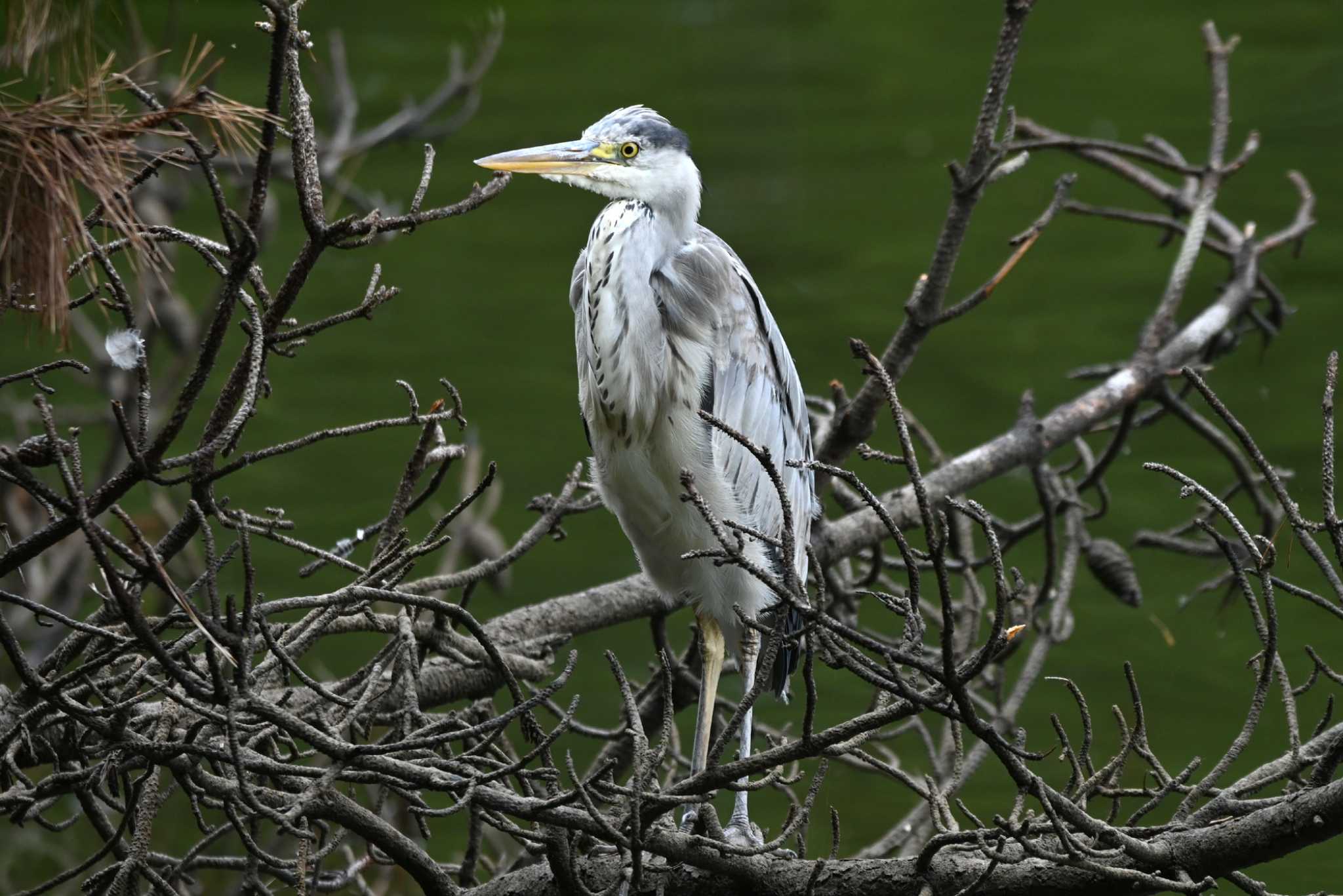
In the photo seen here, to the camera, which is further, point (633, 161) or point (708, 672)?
point (708, 672)

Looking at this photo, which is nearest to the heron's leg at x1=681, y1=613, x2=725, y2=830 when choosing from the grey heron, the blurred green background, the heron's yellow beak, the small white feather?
the grey heron

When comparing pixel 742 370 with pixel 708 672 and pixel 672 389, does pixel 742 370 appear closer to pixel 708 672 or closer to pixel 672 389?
pixel 672 389

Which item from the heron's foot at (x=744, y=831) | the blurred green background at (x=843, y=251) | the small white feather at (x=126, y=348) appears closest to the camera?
the small white feather at (x=126, y=348)

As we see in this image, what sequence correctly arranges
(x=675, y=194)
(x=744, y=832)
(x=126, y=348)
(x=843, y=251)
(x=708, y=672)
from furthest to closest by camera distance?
(x=843, y=251), (x=708, y=672), (x=675, y=194), (x=744, y=832), (x=126, y=348)

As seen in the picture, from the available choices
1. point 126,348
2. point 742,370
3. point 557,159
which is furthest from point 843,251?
point 126,348

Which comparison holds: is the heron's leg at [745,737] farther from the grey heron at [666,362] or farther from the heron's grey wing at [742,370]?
the heron's grey wing at [742,370]

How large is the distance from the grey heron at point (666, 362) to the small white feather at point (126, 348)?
1.16 m

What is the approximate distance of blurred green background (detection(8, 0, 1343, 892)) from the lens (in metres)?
6.98

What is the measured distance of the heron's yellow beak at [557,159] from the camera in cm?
243

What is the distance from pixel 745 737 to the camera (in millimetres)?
2594

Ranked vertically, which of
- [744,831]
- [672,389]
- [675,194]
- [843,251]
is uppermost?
[675,194]

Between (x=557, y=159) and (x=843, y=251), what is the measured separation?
257 inches

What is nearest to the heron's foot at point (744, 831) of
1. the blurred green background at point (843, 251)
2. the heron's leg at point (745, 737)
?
the heron's leg at point (745, 737)

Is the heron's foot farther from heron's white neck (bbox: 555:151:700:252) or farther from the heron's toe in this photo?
heron's white neck (bbox: 555:151:700:252)
